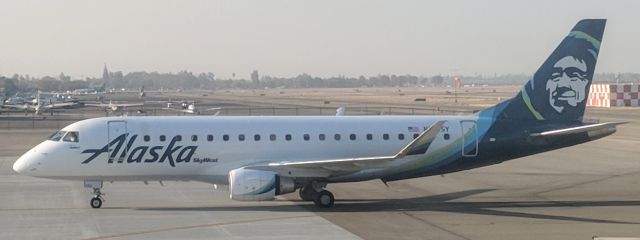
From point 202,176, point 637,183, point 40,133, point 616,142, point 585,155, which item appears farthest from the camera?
point 40,133

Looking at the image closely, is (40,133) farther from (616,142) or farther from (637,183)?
(637,183)

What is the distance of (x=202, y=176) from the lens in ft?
78.8

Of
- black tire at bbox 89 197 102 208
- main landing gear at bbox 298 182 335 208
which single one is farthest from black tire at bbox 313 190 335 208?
black tire at bbox 89 197 102 208

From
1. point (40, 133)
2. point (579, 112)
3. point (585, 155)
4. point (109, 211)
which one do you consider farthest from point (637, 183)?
point (40, 133)

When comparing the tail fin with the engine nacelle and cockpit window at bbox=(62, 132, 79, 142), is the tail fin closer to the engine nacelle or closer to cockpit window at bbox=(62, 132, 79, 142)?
the engine nacelle

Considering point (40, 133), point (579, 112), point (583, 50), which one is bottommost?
point (40, 133)

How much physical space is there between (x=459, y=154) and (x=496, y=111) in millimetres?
1853

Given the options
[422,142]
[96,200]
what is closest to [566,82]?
[422,142]

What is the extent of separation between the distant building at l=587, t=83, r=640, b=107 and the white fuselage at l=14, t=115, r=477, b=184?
2933 inches

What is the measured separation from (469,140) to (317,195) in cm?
495

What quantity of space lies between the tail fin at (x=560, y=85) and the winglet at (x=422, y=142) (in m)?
2.85

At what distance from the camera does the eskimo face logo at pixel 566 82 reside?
2489 centimetres

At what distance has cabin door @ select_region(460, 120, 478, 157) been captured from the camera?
24.6m

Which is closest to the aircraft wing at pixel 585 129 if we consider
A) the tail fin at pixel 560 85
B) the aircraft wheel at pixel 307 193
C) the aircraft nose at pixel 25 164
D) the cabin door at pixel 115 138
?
the tail fin at pixel 560 85
